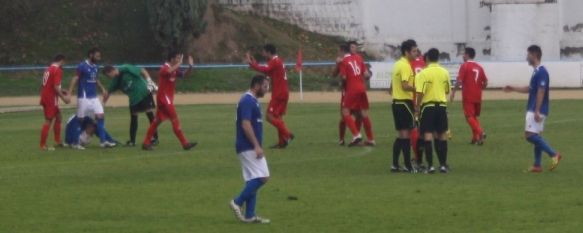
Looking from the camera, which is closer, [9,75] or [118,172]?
[118,172]

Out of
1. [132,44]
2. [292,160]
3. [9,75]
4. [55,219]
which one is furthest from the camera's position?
[132,44]

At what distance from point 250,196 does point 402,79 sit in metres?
6.00

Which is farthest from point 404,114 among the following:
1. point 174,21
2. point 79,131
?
point 174,21

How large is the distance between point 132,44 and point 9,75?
5771mm

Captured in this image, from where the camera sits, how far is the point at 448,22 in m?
57.8

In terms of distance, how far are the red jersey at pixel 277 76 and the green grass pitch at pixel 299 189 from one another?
3.42 feet

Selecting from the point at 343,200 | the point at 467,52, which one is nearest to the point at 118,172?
the point at 343,200

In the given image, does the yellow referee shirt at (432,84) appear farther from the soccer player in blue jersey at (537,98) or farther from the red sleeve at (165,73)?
the red sleeve at (165,73)

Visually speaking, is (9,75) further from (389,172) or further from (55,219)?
(55,219)

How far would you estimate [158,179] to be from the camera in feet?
62.6

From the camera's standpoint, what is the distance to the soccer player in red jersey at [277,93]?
23797mm

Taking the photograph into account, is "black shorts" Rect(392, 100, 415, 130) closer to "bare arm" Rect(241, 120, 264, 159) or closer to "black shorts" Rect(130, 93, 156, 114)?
"bare arm" Rect(241, 120, 264, 159)

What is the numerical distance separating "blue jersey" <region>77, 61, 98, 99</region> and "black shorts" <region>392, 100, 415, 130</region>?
22.9ft

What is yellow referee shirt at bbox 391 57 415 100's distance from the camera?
1991 centimetres
